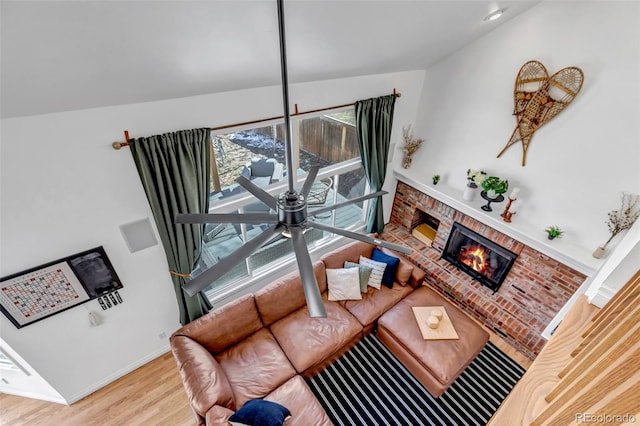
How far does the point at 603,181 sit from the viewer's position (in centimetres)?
290

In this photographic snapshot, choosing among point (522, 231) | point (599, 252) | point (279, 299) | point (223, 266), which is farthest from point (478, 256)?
point (223, 266)

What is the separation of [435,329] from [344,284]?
120 cm

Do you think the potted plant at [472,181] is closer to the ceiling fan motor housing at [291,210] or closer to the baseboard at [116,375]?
the ceiling fan motor housing at [291,210]

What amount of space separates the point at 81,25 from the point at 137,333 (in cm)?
305

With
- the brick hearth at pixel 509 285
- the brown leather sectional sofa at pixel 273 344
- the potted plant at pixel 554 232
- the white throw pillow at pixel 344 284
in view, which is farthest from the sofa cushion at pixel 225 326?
the potted plant at pixel 554 232

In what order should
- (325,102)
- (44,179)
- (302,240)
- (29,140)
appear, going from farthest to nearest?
(325,102)
(44,179)
(29,140)
(302,240)

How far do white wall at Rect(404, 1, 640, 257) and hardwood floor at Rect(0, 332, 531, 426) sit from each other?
4.50 metres

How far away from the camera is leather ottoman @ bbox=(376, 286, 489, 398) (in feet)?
9.91

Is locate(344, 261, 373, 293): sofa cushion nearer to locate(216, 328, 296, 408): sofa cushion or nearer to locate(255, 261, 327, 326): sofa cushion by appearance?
locate(255, 261, 327, 326): sofa cushion

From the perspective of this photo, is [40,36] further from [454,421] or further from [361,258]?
[454,421]

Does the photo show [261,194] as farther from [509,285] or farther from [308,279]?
[509,285]

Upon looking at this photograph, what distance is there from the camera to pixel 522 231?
3430mm

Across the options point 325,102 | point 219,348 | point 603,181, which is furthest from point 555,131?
point 219,348

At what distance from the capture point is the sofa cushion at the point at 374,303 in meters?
3.58
